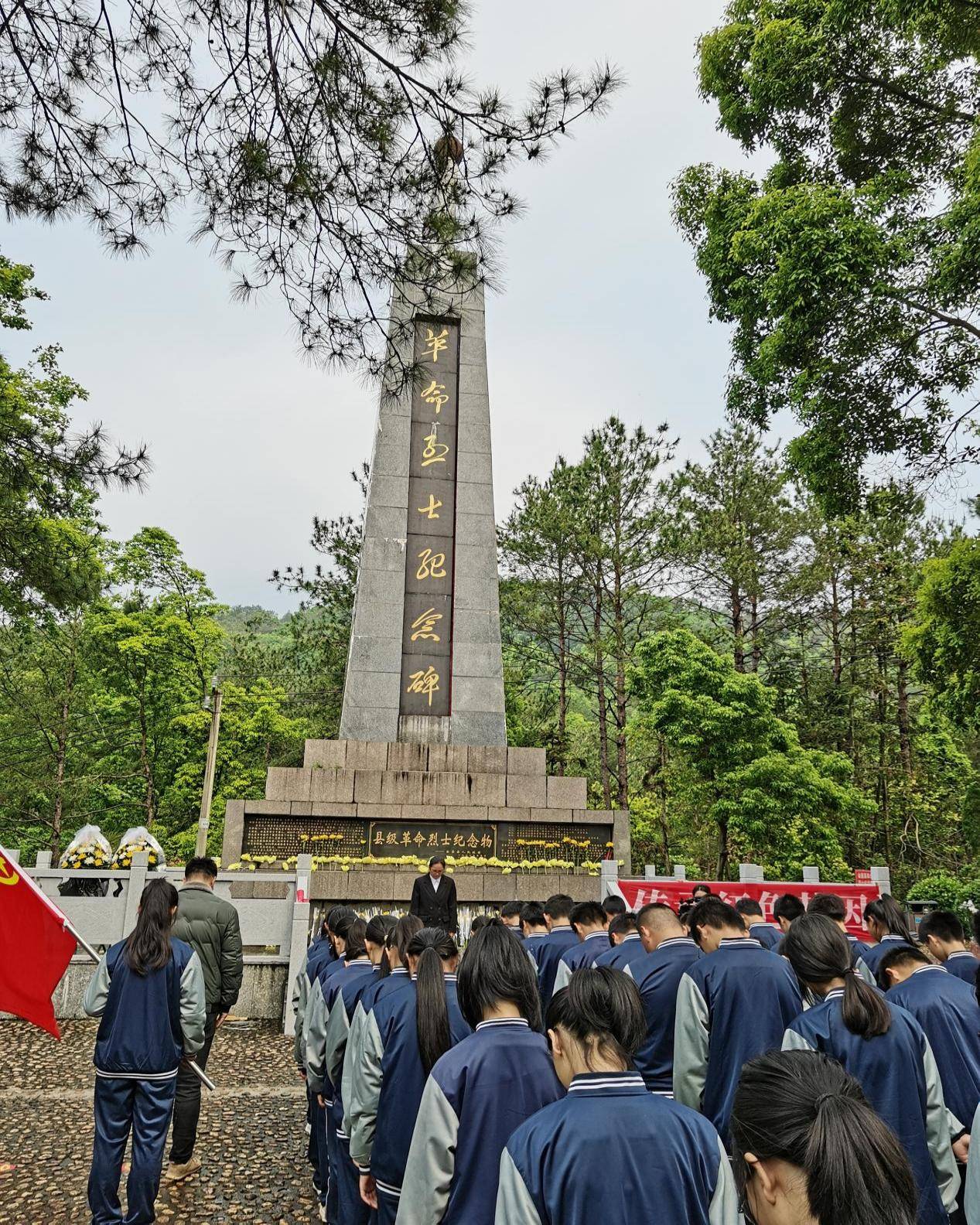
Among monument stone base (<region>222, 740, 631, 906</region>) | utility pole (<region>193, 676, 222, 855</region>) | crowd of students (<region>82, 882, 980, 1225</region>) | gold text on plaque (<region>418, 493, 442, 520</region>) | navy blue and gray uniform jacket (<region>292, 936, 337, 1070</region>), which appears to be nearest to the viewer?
crowd of students (<region>82, 882, 980, 1225</region>)

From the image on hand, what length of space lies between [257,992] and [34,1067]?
1838mm

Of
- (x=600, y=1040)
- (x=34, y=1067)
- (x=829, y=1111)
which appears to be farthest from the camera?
(x=34, y=1067)

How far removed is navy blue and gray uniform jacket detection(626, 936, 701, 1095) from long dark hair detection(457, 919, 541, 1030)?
3.57ft

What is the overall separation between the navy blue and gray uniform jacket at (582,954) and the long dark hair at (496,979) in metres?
1.95

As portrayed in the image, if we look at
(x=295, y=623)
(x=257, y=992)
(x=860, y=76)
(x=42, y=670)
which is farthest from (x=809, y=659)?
(x=42, y=670)

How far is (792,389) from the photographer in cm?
841

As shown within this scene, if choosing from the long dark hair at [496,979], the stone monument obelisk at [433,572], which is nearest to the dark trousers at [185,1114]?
the long dark hair at [496,979]

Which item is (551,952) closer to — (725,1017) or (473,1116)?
(725,1017)

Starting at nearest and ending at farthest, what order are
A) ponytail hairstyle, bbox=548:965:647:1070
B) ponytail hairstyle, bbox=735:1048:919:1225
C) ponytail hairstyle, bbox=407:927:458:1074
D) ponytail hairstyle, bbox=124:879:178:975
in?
ponytail hairstyle, bbox=735:1048:919:1225
ponytail hairstyle, bbox=548:965:647:1070
ponytail hairstyle, bbox=407:927:458:1074
ponytail hairstyle, bbox=124:879:178:975

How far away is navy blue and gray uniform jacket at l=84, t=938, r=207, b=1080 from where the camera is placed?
3238mm

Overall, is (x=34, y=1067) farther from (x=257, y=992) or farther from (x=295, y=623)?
(x=295, y=623)

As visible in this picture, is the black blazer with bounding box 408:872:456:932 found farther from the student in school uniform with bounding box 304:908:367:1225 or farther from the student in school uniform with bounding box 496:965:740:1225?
the student in school uniform with bounding box 496:965:740:1225

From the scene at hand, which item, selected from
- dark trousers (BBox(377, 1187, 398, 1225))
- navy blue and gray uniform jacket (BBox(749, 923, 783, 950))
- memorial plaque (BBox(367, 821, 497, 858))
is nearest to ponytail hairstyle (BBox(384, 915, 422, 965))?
dark trousers (BBox(377, 1187, 398, 1225))

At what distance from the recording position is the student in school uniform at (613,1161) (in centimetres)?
143
